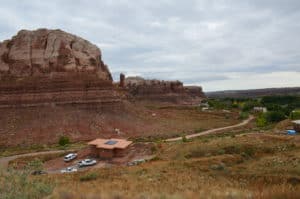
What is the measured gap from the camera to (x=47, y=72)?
158 feet

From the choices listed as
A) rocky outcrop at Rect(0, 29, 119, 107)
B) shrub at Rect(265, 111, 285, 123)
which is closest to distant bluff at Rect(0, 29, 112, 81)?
rocky outcrop at Rect(0, 29, 119, 107)

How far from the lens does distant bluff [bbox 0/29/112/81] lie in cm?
4812

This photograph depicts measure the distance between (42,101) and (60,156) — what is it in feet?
57.1

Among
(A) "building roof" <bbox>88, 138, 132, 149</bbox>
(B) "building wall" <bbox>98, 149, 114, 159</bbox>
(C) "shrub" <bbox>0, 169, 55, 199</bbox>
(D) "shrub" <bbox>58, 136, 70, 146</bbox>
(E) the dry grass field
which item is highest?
(C) "shrub" <bbox>0, 169, 55, 199</bbox>

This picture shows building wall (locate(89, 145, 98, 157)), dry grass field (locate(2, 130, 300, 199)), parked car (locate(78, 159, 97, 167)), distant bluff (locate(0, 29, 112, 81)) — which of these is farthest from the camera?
distant bluff (locate(0, 29, 112, 81))

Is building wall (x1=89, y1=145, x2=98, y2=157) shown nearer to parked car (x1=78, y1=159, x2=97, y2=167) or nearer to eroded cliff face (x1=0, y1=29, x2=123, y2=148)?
parked car (x1=78, y1=159, x2=97, y2=167)

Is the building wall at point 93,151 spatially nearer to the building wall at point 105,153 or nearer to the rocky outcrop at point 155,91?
the building wall at point 105,153

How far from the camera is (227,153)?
78.1 feet

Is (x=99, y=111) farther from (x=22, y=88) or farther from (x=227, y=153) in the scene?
(x=227, y=153)

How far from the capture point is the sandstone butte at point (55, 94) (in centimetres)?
4369

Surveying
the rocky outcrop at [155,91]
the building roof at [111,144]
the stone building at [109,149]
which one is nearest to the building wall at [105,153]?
the stone building at [109,149]

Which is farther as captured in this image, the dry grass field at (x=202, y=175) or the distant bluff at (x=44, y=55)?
the distant bluff at (x=44, y=55)

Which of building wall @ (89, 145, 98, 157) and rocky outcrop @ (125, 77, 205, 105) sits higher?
rocky outcrop @ (125, 77, 205, 105)

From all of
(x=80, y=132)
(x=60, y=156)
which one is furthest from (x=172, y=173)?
(x=80, y=132)
